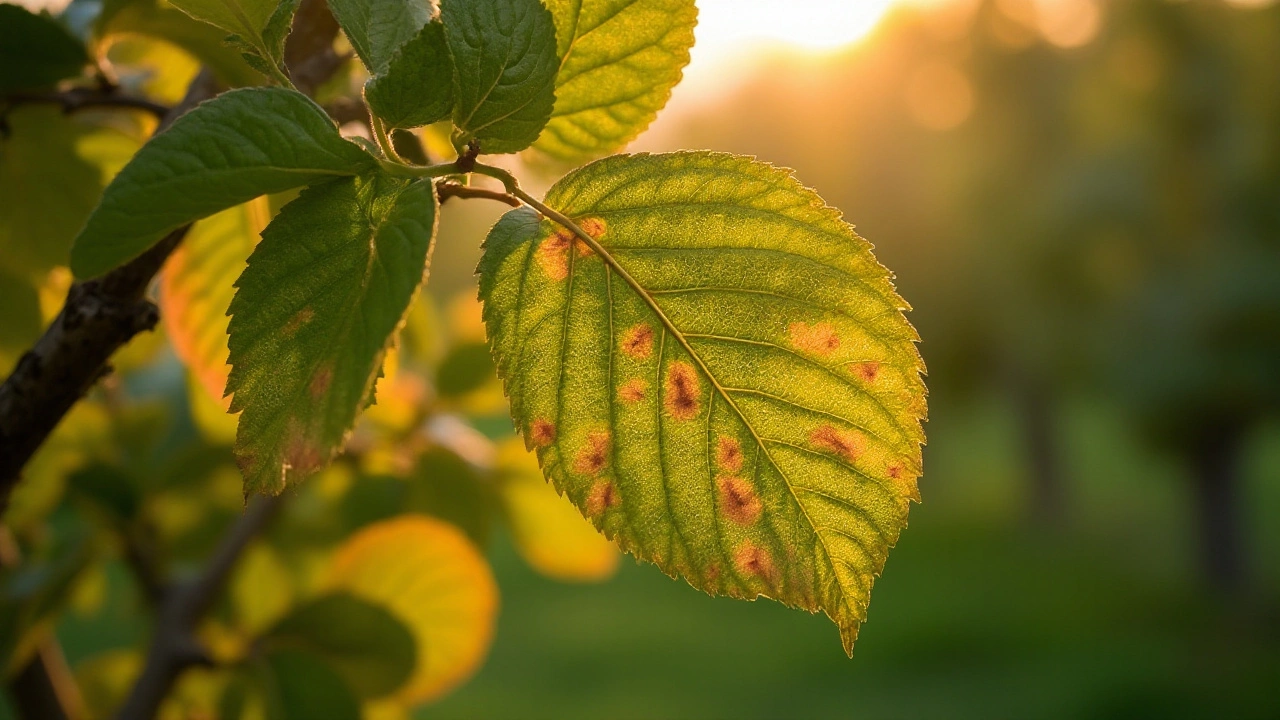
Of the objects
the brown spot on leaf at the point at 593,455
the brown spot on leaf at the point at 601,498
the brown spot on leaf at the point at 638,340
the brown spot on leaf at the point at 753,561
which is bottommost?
the brown spot on leaf at the point at 753,561

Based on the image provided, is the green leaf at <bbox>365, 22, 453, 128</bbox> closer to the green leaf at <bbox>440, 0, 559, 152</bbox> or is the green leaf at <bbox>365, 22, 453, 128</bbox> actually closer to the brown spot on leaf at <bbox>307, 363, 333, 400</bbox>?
the green leaf at <bbox>440, 0, 559, 152</bbox>

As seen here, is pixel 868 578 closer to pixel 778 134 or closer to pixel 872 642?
pixel 872 642

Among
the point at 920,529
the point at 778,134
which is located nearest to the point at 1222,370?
the point at 920,529

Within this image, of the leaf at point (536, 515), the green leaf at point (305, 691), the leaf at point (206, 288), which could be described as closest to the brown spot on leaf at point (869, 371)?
the leaf at point (206, 288)

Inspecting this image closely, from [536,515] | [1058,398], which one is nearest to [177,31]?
[536,515]

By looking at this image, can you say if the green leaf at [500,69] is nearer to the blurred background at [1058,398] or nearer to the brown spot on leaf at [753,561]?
the brown spot on leaf at [753,561]

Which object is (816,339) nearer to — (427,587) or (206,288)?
(206,288)

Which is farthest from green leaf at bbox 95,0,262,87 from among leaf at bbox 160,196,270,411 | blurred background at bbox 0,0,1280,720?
blurred background at bbox 0,0,1280,720

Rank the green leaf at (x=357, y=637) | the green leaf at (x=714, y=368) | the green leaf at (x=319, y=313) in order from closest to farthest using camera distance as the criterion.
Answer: the green leaf at (x=319, y=313)
the green leaf at (x=714, y=368)
the green leaf at (x=357, y=637)
